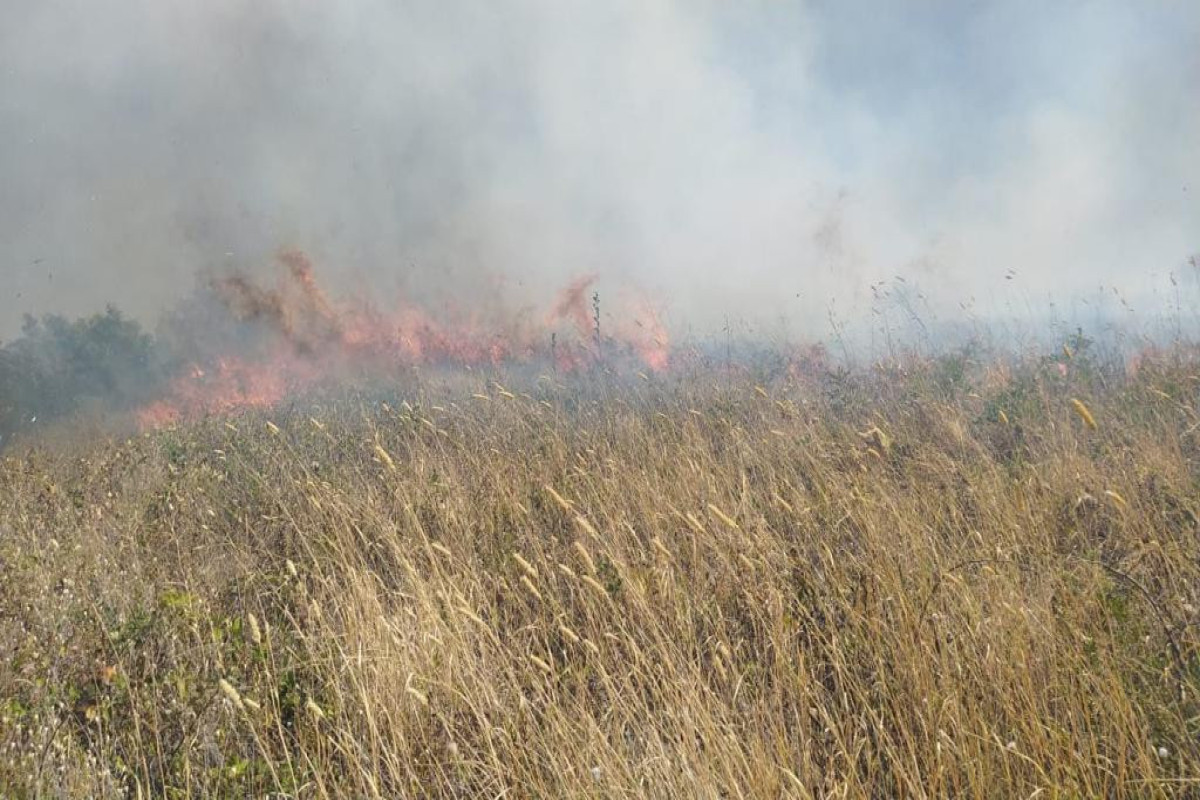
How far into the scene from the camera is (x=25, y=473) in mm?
6859

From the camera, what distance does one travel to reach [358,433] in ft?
25.3

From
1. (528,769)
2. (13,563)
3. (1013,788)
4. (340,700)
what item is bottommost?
(1013,788)

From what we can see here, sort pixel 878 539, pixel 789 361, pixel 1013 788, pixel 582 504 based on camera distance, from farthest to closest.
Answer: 1. pixel 789 361
2. pixel 582 504
3. pixel 878 539
4. pixel 1013 788

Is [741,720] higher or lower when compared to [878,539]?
lower

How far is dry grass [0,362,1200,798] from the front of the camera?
2168mm

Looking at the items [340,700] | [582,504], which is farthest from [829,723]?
[582,504]

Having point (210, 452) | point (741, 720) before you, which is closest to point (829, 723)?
point (741, 720)

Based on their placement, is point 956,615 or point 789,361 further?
point 789,361

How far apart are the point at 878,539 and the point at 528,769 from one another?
1936 millimetres

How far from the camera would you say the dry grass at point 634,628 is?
2.17 metres

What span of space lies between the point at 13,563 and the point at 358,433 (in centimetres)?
401

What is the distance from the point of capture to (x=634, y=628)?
3.00 meters

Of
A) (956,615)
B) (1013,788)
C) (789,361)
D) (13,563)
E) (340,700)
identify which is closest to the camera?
(1013,788)

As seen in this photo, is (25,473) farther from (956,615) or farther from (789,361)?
(789,361)
